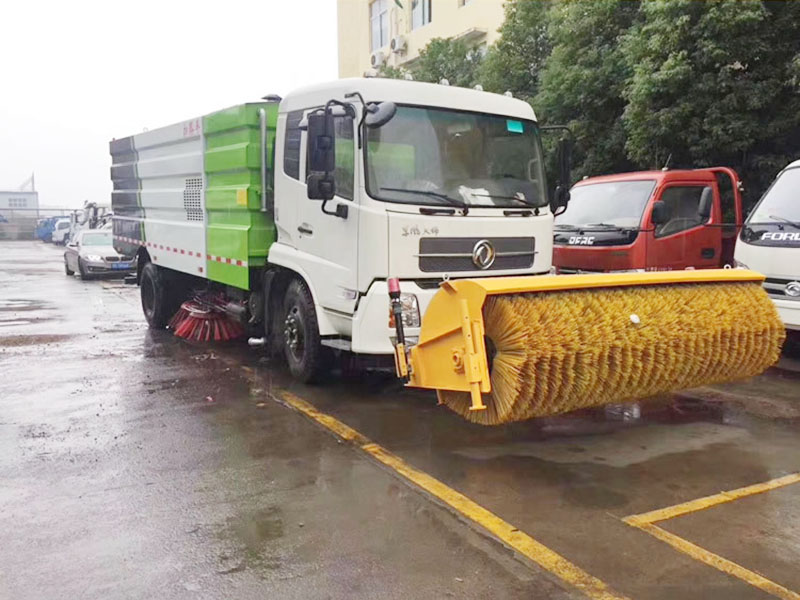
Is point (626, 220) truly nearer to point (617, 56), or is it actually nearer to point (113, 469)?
point (617, 56)

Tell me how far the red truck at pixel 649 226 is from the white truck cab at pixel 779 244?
1.91ft

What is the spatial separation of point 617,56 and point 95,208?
2224 cm

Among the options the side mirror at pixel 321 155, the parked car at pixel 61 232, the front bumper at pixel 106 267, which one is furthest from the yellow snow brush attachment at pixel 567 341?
the parked car at pixel 61 232

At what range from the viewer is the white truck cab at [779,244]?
22.7 feet

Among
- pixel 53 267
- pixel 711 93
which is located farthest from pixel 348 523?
pixel 53 267

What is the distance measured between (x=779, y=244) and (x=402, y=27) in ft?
67.1

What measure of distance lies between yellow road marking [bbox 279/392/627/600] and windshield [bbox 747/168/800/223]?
5.02 meters

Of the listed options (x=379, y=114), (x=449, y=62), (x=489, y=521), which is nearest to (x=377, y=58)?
(x=449, y=62)

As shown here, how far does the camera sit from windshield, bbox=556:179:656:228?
8.55 metres

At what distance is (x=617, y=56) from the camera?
1199 centimetres

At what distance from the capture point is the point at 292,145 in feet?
21.1

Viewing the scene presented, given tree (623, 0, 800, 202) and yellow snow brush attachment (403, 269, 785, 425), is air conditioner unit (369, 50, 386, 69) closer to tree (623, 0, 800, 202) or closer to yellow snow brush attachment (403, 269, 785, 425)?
tree (623, 0, 800, 202)

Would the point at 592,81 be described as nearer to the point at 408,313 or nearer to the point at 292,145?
the point at 292,145

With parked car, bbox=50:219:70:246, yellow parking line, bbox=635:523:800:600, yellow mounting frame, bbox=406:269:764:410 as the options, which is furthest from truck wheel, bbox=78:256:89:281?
parked car, bbox=50:219:70:246
